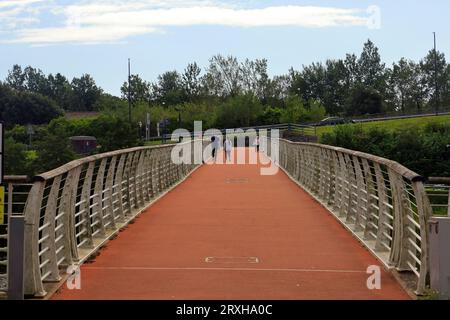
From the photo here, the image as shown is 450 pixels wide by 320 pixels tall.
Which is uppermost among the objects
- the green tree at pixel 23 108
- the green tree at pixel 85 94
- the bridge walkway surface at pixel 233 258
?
the green tree at pixel 85 94

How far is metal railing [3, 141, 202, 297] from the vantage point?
7434 mm

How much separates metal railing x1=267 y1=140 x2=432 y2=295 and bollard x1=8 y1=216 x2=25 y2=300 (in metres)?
3.62

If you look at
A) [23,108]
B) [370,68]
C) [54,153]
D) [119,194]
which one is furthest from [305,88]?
[119,194]

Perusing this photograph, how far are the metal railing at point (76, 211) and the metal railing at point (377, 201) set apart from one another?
11.6 feet

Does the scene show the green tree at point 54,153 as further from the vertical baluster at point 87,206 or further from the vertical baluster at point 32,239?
the vertical baluster at point 32,239

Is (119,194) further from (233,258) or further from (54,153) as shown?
(54,153)

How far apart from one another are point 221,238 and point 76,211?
7.24 ft

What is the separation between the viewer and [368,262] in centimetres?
966

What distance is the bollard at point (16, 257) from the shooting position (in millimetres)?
7082

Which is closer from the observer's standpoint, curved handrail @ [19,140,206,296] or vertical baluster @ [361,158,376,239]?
curved handrail @ [19,140,206,296]

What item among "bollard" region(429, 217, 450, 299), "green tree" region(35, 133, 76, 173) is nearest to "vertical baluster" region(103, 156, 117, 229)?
"bollard" region(429, 217, 450, 299)

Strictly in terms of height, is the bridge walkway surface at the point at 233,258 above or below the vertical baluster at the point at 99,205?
below

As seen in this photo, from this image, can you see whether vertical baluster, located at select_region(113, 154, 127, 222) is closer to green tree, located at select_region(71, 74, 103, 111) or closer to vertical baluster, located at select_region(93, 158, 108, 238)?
vertical baluster, located at select_region(93, 158, 108, 238)

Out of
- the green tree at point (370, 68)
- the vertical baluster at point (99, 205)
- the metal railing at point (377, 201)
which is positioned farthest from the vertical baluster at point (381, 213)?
the green tree at point (370, 68)
